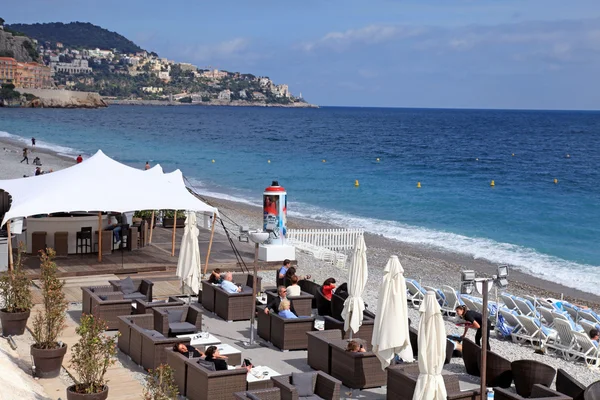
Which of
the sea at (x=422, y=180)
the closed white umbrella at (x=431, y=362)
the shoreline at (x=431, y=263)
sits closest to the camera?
the closed white umbrella at (x=431, y=362)

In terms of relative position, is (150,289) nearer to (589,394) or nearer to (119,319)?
(119,319)

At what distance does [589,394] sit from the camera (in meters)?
8.97

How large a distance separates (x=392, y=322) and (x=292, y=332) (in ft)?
7.78

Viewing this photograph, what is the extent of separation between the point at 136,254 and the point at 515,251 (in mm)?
16646

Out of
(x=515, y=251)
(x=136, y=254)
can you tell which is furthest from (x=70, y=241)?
(x=515, y=251)

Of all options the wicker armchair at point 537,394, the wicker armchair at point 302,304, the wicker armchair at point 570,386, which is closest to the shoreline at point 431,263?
the wicker armchair at point 302,304

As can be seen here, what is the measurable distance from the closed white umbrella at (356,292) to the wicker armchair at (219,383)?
267 cm

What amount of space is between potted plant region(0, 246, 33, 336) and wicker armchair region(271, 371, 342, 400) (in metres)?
4.68

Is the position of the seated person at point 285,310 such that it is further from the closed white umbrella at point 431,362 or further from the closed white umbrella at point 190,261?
the closed white umbrella at point 431,362

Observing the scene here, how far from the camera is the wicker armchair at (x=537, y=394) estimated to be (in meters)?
8.70

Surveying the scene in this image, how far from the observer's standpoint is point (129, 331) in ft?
36.8

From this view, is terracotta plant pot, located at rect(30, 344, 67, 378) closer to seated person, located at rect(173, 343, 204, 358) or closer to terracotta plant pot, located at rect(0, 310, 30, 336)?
seated person, located at rect(173, 343, 204, 358)

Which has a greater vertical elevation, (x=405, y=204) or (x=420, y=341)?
(x=420, y=341)

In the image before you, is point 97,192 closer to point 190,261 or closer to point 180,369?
point 190,261
